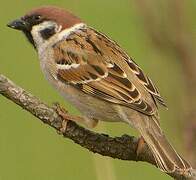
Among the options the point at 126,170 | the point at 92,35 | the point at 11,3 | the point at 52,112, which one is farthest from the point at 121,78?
the point at 11,3

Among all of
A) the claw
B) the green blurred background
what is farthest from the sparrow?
the claw

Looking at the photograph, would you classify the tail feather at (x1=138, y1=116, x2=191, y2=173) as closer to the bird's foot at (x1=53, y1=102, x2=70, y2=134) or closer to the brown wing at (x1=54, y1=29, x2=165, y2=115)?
the brown wing at (x1=54, y1=29, x2=165, y2=115)

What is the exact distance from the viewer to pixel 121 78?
388 cm

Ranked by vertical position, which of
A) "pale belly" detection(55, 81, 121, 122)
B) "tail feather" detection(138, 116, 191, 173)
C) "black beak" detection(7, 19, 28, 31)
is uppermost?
"black beak" detection(7, 19, 28, 31)

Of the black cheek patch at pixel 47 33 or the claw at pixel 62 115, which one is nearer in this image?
the claw at pixel 62 115

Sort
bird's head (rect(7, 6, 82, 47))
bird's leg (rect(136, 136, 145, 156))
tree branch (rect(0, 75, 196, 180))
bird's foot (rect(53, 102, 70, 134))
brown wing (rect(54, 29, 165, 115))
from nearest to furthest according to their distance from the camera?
1. tree branch (rect(0, 75, 196, 180))
2. bird's foot (rect(53, 102, 70, 134))
3. bird's leg (rect(136, 136, 145, 156))
4. brown wing (rect(54, 29, 165, 115))
5. bird's head (rect(7, 6, 82, 47))

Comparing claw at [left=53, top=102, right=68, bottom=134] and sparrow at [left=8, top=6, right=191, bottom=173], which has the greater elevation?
sparrow at [left=8, top=6, right=191, bottom=173]

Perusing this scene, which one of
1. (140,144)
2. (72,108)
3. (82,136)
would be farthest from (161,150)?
(72,108)

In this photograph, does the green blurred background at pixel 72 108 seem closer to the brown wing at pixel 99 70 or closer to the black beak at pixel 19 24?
the brown wing at pixel 99 70

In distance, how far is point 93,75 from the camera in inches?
154

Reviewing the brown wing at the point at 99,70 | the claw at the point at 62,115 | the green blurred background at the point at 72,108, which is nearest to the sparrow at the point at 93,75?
the brown wing at the point at 99,70

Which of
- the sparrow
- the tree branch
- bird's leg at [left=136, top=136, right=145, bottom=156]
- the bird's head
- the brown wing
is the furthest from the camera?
the bird's head

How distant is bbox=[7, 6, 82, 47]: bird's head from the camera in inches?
162

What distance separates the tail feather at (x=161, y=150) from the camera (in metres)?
3.26
